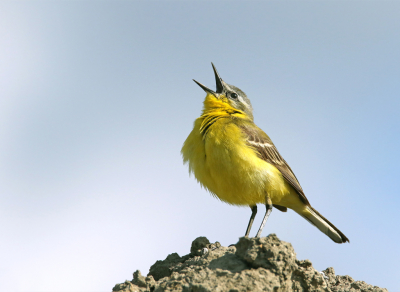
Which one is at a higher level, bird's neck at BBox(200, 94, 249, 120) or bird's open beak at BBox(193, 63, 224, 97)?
bird's open beak at BBox(193, 63, 224, 97)

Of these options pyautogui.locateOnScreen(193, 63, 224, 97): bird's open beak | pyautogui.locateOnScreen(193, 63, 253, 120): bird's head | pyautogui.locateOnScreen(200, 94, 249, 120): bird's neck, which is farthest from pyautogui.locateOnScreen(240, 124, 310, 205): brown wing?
pyautogui.locateOnScreen(193, 63, 224, 97): bird's open beak

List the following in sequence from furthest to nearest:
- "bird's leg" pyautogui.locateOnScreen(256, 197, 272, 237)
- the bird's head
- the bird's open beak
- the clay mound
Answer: the bird's open beak < the bird's head < "bird's leg" pyautogui.locateOnScreen(256, 197, 272, 237) < the clay mound

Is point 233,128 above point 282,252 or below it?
above

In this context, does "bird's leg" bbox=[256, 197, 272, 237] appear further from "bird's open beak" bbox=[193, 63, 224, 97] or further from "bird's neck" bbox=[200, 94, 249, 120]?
"bird's open beak" bbox=[193, 63, 224, 97]

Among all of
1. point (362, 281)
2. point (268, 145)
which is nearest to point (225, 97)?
point (268, 145)

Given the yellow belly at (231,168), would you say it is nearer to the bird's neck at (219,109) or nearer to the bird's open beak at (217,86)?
the bird's neck at (219,109)

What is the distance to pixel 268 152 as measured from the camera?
8945 millimetres

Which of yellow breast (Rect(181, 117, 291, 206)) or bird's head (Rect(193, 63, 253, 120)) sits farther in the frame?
bird's head (Rect(193, 63, 253, 120))

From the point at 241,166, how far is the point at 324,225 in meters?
3.13

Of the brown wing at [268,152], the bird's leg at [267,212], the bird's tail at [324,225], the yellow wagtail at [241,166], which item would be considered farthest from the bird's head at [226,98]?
the bird's tail at [324,225]

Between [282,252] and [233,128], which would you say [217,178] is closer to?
[233,128]

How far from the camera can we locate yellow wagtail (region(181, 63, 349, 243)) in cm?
781

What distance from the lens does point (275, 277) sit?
5102mm

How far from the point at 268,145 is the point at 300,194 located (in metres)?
1.40
